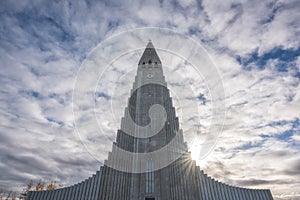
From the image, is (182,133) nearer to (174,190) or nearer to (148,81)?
(174,190)

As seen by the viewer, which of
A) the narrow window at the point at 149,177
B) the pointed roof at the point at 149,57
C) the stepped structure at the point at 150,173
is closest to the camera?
the stepped structure at the point at 150,173

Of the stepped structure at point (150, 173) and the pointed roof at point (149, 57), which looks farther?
the pointed roof at point (149, 57)

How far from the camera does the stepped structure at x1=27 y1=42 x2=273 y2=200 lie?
1008 inches

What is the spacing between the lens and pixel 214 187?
87.7 ft

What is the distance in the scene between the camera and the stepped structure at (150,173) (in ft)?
84.0

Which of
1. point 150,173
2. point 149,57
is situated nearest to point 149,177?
point 150,173

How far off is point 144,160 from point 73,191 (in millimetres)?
12107

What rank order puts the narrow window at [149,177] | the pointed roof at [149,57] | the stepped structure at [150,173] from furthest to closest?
the pointed roof at [149,57]
the narrow window at [149,177]
the stepped structure at [150,173]

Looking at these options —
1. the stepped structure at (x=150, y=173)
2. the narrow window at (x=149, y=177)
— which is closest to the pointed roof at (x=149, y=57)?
the stepped structure at (x=150, y=173)

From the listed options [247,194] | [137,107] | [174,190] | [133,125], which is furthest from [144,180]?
[247,194]

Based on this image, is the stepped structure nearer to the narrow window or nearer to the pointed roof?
the narrow window

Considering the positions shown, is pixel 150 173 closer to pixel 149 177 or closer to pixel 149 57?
pixel 149 177

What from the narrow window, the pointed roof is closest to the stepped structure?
the narrow window

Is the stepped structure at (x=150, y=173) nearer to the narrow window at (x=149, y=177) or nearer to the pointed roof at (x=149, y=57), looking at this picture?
the narrow window at (x=149, y=177)
